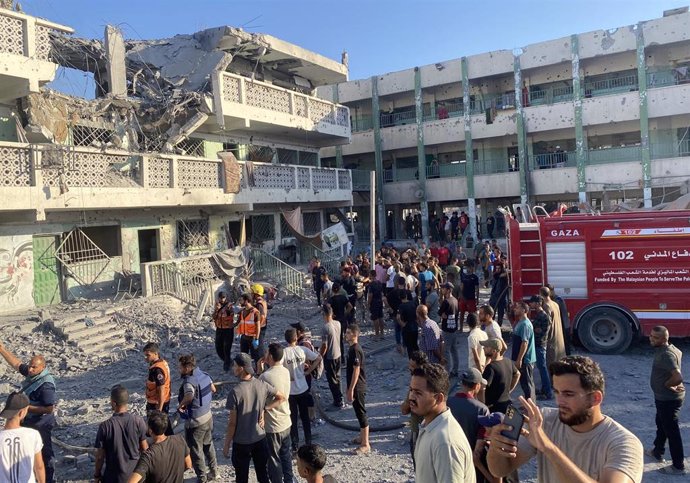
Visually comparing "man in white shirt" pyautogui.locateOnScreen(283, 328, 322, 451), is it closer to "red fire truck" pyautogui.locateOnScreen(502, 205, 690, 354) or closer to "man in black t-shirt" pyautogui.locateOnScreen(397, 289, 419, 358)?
"man in black t-shirt" pyautogui.locateOnScreen(397, 289, 419, 358)

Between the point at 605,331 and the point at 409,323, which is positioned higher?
the point at 409,323

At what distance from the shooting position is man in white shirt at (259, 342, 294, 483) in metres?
5.14

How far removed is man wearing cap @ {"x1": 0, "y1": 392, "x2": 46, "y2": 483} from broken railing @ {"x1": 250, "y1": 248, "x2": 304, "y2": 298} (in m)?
13.1

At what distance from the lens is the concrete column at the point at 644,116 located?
939 inches

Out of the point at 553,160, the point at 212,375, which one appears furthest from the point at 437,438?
the point at 553,160

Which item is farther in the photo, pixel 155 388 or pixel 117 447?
pixel 155 388

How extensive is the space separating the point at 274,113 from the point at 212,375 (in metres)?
13.0

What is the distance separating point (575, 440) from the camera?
243cm

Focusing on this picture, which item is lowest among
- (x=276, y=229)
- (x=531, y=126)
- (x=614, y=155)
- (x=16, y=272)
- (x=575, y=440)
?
(x=575, y=440)

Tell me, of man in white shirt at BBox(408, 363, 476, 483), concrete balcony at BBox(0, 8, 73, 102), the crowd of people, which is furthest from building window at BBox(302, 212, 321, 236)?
man in white shirt at BBox(408, 363, 476, 483)

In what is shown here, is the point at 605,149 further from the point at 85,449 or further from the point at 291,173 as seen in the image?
the point at 85,449

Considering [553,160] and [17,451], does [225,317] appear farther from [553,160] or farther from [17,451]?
[553,160]

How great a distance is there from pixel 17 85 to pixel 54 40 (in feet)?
10.5

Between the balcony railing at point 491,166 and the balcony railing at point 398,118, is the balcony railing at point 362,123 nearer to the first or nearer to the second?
the balcony railing at point 398,118
